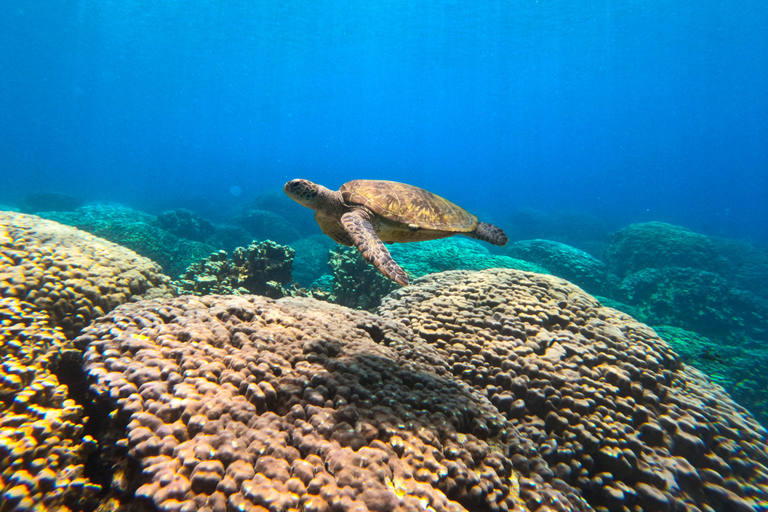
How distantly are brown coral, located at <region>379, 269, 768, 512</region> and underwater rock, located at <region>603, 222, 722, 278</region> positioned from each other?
44.1 feet

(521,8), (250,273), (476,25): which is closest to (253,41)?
(476,25)

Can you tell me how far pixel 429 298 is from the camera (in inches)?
202

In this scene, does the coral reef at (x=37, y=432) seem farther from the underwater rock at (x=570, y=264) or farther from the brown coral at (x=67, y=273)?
the underwater rock at (x=570, y=264)

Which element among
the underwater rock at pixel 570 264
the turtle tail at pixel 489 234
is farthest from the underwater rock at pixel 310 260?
the underwater rock at pixel 570 264

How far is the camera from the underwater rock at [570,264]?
12.0 metres

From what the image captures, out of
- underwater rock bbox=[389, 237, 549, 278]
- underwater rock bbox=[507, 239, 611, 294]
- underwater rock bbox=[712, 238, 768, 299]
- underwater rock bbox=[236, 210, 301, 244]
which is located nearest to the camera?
underwater rock bbox=[389, 237, 549, 278]

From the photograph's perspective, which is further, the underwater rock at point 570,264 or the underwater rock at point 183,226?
the underwater rock at point 183,226

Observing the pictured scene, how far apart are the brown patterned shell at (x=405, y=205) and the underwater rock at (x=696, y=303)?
1045cm

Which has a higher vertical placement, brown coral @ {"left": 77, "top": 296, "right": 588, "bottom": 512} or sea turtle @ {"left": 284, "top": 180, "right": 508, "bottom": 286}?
sea turtle @ {"left": 284, "top": 180, "right": 508, "bottom": 286}

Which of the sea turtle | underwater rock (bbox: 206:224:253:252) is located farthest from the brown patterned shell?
underwater rock (bbox: 206:224:253:252)

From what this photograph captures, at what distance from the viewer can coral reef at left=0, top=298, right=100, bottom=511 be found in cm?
175

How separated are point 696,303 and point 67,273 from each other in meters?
17.7

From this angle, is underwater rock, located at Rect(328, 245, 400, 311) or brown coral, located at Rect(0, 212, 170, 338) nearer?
brown coral, located at Rect(0, 212, 170, 338)

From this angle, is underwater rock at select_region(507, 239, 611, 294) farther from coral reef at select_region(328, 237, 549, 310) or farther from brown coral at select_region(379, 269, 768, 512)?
brown coral at select_region(379, 269, 768, 512)
